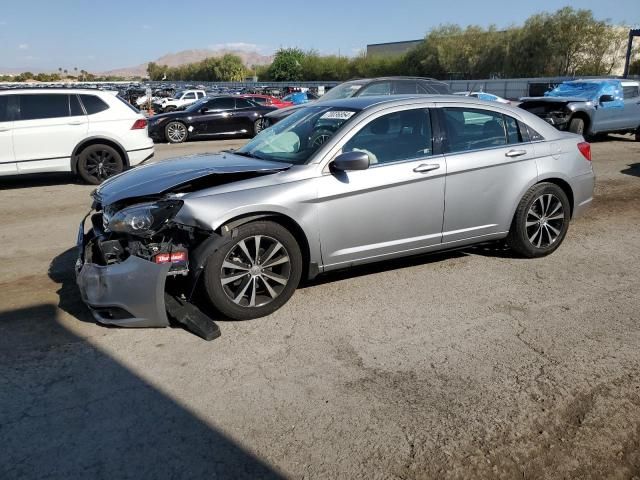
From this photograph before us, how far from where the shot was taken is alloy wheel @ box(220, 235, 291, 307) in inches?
154

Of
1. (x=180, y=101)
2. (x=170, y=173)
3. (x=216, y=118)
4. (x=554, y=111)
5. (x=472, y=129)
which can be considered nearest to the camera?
(x=170, y=173)

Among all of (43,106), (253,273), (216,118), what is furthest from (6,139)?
(216,118)

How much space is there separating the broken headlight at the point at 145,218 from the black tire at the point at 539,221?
10.6 ft

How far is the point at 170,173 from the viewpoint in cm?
433

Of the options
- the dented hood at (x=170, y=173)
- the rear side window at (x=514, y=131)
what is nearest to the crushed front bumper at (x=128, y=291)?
the dented hood at (x=170, y=173)

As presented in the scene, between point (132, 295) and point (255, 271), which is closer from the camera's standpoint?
point (132, 295)

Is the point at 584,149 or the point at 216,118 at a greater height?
the point at 216,118

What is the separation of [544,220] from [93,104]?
8.09 meters

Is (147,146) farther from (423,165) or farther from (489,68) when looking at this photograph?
(489,68)

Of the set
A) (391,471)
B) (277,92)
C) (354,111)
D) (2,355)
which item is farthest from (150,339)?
(277,92)

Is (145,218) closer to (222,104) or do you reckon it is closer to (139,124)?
(139,124)

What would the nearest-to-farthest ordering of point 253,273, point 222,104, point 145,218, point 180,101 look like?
point 145,218
point 253,273
point 222,104
point 180,101

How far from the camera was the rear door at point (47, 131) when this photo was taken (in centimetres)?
916

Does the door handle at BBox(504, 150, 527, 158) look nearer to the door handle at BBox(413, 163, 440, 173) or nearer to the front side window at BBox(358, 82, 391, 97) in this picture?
the door handle at BBox(413, 163, 440, 173)
